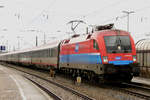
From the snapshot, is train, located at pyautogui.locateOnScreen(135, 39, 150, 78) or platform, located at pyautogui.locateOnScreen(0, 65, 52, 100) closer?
platform, located at pyautogui.locateOnScreen(0, 65, 52, 100)

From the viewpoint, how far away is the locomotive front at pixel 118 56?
49.1 ft

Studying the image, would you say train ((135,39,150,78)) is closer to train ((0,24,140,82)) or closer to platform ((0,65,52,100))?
train ((0,24,140,82))

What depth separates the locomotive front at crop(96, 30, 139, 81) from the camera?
15.0 meters

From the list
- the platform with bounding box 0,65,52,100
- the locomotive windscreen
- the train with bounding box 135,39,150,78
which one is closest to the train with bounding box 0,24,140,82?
the locomotive windscreen

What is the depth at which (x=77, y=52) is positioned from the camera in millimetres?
19250

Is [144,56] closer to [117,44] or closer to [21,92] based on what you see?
[117,44]

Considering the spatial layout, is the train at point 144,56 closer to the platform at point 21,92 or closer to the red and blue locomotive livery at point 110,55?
the red and blue locomotive livery at point 110,55

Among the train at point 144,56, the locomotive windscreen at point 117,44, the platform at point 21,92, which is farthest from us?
the train at point 144,56

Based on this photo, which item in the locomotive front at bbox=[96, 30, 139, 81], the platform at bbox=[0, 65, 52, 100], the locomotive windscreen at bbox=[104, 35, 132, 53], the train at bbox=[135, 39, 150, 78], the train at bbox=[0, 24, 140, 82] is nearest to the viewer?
the platform at bbox=[0, 65, 52, 100]

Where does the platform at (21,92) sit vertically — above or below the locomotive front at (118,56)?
below

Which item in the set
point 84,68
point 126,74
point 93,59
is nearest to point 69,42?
point 84,68

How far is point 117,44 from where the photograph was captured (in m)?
15.7

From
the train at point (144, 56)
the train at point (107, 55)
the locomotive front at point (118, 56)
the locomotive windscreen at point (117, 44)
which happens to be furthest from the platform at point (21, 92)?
the train at point (144, 56)

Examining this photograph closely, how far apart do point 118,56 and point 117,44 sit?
78 centimetres
